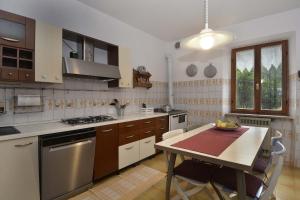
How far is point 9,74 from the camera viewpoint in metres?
1.59

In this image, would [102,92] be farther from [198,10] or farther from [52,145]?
[198,10]

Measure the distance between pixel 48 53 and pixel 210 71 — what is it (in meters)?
2.96

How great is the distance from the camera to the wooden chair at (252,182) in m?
1.10

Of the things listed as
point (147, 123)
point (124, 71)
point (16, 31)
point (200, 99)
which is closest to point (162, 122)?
point (147, 123)

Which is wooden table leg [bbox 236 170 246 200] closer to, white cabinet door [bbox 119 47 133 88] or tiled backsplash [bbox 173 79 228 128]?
white cabinet door [bbox 119 47 133 88]

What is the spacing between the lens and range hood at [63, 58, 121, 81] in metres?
1.98

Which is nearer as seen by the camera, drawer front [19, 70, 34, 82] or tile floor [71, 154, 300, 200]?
drawer front [19, 70, 34, 82]

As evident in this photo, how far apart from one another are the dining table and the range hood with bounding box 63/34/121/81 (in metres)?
→ 1.34

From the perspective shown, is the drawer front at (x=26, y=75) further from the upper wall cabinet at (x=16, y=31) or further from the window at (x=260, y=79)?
the window at (x=260, y=79)

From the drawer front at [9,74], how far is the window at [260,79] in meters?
3.55

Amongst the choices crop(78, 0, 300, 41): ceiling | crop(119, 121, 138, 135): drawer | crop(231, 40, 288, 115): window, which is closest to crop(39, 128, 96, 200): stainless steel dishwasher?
crop(119, 121, 138, 135): drawer

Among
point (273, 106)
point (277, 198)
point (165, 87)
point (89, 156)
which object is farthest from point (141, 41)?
point (277, 198)

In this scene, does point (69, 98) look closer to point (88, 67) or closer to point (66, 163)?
point (88, 67)

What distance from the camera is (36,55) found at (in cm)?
177
